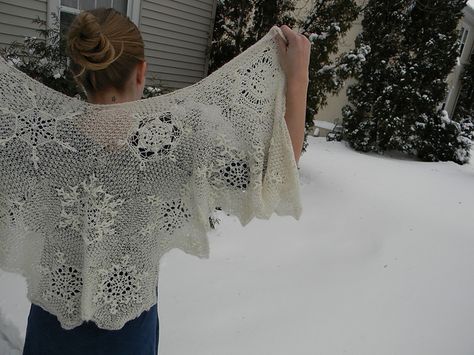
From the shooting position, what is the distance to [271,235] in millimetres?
3574

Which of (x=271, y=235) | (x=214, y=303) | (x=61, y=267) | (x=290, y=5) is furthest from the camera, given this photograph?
(x=290, y=5)

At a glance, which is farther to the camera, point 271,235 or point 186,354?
point 271,235

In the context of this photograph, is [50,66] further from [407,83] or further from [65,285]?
[407,83]

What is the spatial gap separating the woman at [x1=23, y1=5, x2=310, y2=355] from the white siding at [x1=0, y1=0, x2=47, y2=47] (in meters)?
3.93

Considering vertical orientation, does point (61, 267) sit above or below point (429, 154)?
above

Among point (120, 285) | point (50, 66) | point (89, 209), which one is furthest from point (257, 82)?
point (50, 66)

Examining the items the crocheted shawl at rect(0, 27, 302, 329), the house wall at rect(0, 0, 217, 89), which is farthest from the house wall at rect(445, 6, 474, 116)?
the crocheted shawl at rect(0, 27, 302, 329)

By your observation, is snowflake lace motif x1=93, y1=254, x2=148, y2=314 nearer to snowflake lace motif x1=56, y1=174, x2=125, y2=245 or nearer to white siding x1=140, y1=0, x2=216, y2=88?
snowflake lace motif x1=56, y1=174, x2=125, y2=245

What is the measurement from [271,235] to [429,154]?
23.2ft

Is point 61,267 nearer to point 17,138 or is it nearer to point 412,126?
point 17,138

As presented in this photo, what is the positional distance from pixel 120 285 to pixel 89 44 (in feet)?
2.05

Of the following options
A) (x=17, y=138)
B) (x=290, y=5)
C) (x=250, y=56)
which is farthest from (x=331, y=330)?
(x=290, y=5)

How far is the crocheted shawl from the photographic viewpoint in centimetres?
89

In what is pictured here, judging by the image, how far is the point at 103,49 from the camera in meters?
0.85
